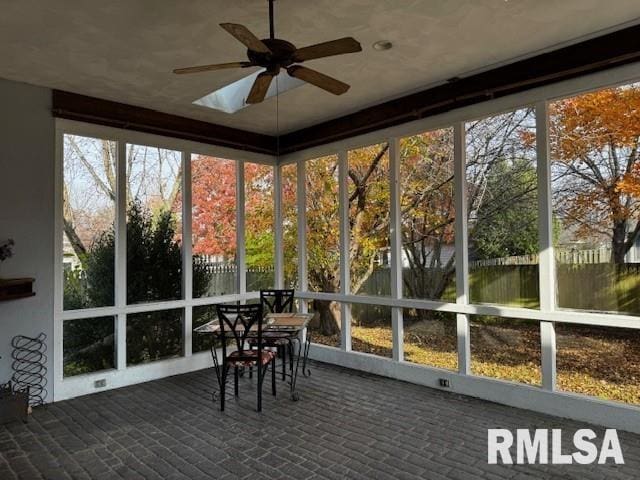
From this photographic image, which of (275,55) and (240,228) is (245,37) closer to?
(275,55)

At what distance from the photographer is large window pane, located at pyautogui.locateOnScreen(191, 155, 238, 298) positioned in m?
5.62

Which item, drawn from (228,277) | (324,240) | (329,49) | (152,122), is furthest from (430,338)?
(152,122)

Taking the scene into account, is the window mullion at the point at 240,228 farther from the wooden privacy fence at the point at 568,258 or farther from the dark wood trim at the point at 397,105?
the wooden privacy fence at the point at 568,258

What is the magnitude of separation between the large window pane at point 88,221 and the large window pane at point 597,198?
4.60 meters

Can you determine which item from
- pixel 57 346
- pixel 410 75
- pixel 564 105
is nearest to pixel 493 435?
pixel 564 105

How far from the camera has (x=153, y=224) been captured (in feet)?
17.2

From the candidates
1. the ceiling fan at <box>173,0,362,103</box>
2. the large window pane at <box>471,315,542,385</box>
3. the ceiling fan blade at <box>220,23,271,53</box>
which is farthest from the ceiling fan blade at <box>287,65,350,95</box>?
the large window pane at <box>471,315,542,385</box>

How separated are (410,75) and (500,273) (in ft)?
6.99

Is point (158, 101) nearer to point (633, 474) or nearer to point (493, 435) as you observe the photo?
point (493, 435)

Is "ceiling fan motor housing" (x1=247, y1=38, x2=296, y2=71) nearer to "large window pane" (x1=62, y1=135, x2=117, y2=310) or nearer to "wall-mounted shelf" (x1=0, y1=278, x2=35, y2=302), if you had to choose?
"large window pane" (x1=62, y1=135, x2=117, y2=310)

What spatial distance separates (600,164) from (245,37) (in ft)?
10.1

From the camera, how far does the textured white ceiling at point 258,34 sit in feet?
9.80

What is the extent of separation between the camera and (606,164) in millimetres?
3602

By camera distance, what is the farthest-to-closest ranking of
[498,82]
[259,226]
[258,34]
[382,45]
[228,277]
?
[259,226] < [228,277] < [498,82] < [382,45] < [258,34]
